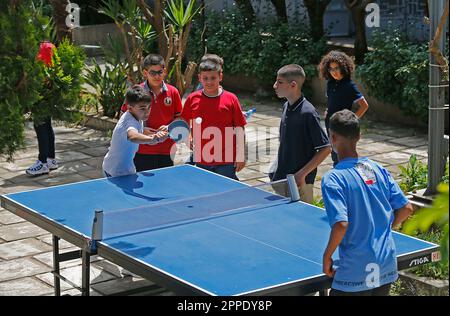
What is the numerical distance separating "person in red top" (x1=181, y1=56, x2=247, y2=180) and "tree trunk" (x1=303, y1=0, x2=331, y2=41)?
25.2ft

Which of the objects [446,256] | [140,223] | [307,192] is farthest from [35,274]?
[446,256]

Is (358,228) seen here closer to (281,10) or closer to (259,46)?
(259,46)

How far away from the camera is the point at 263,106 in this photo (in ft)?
48.6

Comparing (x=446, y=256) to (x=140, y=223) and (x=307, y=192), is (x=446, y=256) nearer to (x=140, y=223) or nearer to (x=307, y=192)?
(x=140, y=223)

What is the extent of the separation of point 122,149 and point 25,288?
1.34m

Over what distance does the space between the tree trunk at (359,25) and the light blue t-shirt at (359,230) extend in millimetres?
9872

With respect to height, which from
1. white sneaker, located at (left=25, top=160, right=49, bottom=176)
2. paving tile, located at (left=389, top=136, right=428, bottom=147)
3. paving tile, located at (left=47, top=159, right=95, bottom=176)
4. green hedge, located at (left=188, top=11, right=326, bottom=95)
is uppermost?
green hedge, located at (left=188, top=11, right=326, bottom=95)

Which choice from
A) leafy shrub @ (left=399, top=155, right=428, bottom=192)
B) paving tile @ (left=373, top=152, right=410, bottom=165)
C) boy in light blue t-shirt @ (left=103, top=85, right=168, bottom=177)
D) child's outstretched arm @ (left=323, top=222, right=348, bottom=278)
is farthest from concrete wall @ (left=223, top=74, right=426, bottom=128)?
child's outstretched arm @ (left=323, top=222, right=348, bottom=278)

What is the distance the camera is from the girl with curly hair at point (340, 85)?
349 inches

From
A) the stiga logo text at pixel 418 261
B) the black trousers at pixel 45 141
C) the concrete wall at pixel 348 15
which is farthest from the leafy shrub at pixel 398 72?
the stiga logo text at pixel 418 261

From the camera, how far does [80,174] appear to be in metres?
11.0

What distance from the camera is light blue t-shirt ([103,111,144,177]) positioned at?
7.47 metres

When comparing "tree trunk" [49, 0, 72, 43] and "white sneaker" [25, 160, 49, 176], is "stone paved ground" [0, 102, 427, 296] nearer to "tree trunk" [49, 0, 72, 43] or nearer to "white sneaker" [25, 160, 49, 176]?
"white sneaker" [25, 160, 49, 176]

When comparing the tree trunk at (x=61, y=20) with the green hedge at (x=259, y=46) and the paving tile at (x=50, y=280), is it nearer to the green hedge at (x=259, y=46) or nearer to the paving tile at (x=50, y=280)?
the green hedge at (x=259, y=46)
